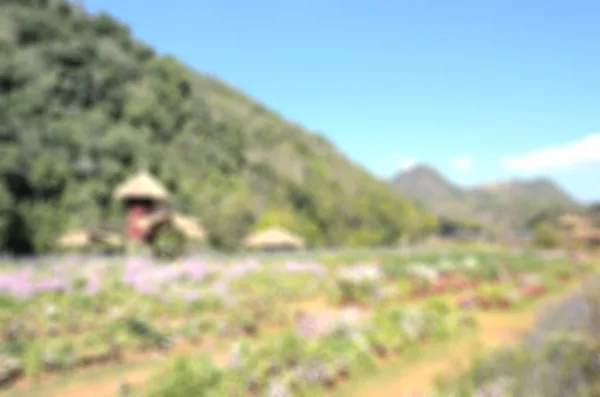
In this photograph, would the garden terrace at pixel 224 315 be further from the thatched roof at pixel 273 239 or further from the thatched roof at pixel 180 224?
the thatched roof at pixel 273 239

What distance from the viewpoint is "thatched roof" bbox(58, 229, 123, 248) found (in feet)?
82.7

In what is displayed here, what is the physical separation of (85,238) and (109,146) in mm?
11571

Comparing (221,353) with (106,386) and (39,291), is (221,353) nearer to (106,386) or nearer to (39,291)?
(106,386)

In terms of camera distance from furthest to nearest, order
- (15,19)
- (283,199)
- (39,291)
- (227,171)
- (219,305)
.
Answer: (283,199) < (227,171) < (15,19) < (219,305) < (39,291)

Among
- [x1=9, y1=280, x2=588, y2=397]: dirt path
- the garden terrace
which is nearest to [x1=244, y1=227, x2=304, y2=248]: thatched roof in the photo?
the garden terrace

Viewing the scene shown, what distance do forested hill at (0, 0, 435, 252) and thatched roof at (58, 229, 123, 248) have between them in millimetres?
4048

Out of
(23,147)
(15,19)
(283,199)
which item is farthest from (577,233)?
(15,19)

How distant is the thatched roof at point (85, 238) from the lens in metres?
25.2

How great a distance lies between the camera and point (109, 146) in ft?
115

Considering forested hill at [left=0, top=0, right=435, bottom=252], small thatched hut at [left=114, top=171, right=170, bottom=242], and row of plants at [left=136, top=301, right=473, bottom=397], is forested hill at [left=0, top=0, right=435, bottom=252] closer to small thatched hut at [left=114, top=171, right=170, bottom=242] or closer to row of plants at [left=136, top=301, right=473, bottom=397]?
small thatched hut at [left=114, top=171, right=170, bottom=242]

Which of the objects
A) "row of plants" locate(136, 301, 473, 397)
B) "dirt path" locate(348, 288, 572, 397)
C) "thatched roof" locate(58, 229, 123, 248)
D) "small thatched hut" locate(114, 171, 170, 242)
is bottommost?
"dirt path" locate(348, 288, 572, 397)

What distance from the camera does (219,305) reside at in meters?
9.98

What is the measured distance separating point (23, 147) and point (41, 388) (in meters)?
30.4

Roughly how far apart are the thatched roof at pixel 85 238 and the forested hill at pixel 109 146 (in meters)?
4.05
